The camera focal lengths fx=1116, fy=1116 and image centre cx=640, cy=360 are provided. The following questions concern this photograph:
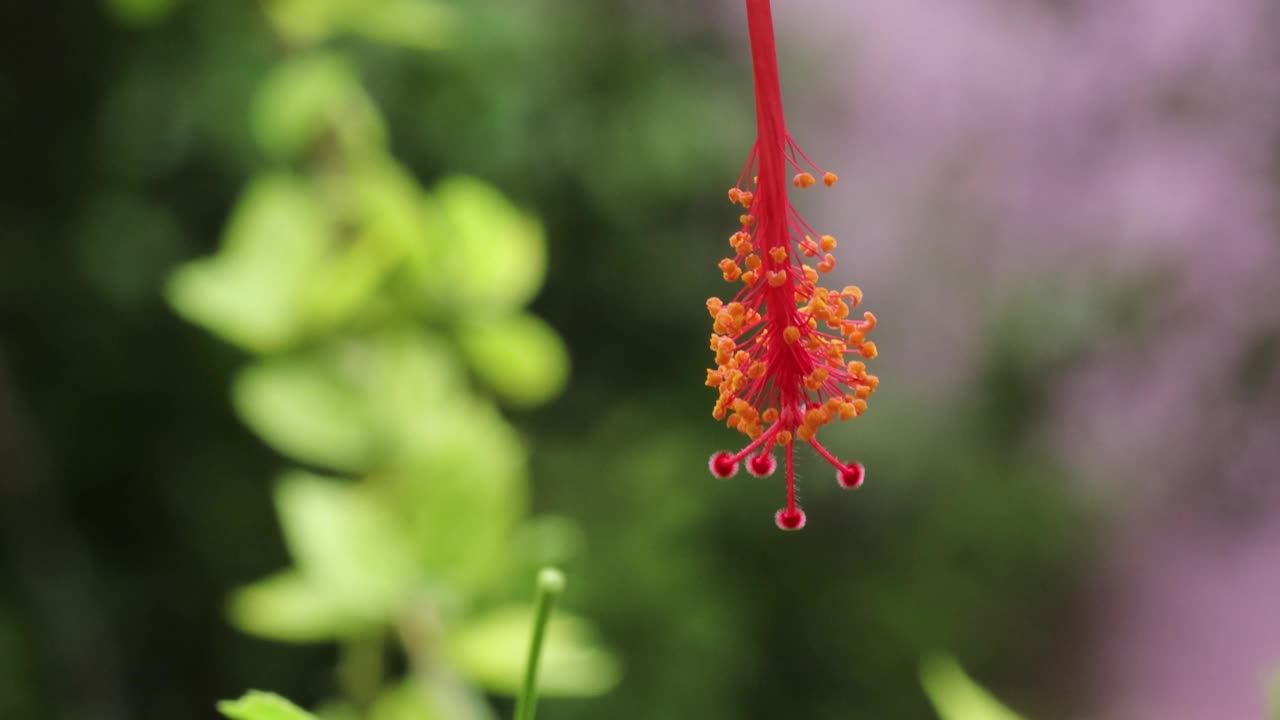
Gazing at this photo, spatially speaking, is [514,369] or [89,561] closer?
[514,369]

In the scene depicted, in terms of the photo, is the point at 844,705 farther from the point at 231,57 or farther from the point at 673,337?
the point at 231,57

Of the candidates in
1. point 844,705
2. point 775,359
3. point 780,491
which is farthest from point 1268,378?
point 775,359

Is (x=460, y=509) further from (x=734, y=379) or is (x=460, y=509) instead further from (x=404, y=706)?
(x=734, y=379)

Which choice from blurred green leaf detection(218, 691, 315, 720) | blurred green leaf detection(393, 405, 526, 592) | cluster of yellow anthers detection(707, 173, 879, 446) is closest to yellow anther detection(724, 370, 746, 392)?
cluster of yellow anthers detection(707, 173, 879, 446)

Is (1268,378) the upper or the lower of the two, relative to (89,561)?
upper

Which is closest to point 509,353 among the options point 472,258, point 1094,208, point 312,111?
point 472,258

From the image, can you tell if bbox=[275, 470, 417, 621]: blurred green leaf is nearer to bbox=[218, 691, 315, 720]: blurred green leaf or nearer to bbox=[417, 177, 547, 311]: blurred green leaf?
bbox=[417, 177, 547, 311]: blurred green leaf

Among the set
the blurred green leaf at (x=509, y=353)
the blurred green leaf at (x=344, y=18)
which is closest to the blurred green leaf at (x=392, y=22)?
the blurred green leaf at (x=344, y=18)
